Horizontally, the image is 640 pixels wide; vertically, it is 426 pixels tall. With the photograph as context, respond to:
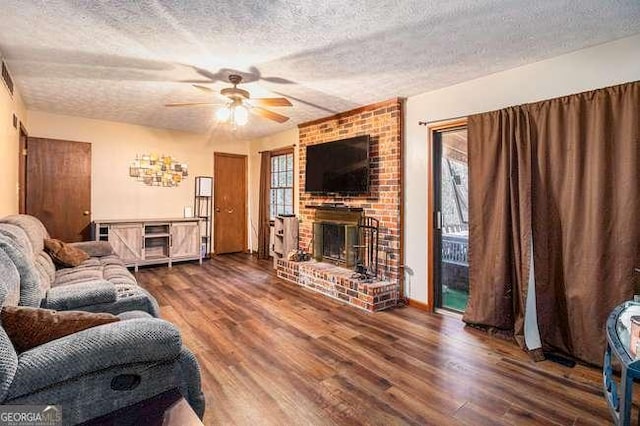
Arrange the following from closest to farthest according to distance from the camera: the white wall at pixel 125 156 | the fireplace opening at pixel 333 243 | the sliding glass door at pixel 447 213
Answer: the sliding glass door at pixel 447 213
the fireplace opening at pixel 333 243
the white wall at pixel 125 156

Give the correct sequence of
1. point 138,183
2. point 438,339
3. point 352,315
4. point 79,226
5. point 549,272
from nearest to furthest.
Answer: point 549,272 → point 438,339 → point 352,315 → point 79,226 → point 138,183

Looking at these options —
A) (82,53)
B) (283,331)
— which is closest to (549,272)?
(283,331)

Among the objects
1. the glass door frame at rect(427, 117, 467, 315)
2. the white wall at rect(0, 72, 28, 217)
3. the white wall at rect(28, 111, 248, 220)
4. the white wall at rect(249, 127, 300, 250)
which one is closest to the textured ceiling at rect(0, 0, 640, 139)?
the white wall at rect(0, 72, 28, 217)

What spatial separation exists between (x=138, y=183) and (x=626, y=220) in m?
6.35

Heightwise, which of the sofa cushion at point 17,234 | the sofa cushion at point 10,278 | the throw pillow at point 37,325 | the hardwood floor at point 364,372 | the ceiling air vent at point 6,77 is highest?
the ceiling air vent at point 6,77

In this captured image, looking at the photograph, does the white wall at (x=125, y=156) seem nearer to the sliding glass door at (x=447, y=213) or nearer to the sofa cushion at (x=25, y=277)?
the sofa cushion at (x=25, y=277)

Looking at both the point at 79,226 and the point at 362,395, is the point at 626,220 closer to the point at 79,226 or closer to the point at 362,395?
the point at 362,395

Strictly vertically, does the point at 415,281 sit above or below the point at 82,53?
below

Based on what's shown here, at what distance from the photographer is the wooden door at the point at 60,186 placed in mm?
4848

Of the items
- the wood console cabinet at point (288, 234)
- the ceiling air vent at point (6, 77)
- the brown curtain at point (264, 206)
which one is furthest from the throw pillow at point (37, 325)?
the brown curtain at point (264, 206)

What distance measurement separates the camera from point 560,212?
2682mm

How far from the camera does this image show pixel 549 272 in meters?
2.72

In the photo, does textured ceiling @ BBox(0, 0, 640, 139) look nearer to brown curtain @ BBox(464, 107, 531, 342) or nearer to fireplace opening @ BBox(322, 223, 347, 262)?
brown curtain @ BBox(464, 107, 531, 342)

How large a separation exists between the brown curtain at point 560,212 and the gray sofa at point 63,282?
2.94 meters
